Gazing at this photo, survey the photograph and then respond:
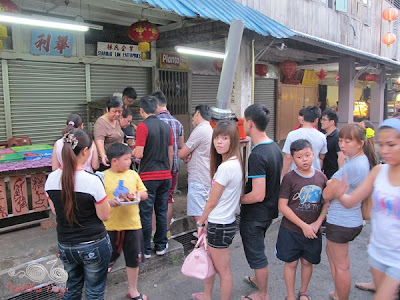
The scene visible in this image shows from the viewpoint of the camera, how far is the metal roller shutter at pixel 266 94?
13.5m

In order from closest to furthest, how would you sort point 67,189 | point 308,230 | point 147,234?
point 67,189 → point 308,230 → point 147,234

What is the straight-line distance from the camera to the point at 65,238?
2.54 m

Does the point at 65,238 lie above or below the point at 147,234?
above

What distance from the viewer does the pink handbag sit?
2998 mm

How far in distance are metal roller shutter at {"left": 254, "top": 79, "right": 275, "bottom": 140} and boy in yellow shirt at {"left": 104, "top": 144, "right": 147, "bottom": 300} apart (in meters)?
10.8

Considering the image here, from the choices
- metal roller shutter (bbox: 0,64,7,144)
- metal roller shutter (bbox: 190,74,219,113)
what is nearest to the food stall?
metal roller shutter (bbox: 0,64,7,144)

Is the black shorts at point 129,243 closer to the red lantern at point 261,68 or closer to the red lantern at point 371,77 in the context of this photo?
the red lantern at point 261,68

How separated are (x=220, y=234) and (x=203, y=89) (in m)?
7.93

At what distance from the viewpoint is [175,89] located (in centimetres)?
944

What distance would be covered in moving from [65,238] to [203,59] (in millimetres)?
8420

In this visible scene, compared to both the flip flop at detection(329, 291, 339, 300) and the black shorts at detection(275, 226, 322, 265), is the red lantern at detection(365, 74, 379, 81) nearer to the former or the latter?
the flip flop at detection(329, 291, 339, 300)

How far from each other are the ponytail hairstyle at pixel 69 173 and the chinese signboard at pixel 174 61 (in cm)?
671

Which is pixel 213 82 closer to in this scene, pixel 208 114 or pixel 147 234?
pixel 208 114

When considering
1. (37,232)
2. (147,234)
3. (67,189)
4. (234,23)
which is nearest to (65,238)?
(67,189)
